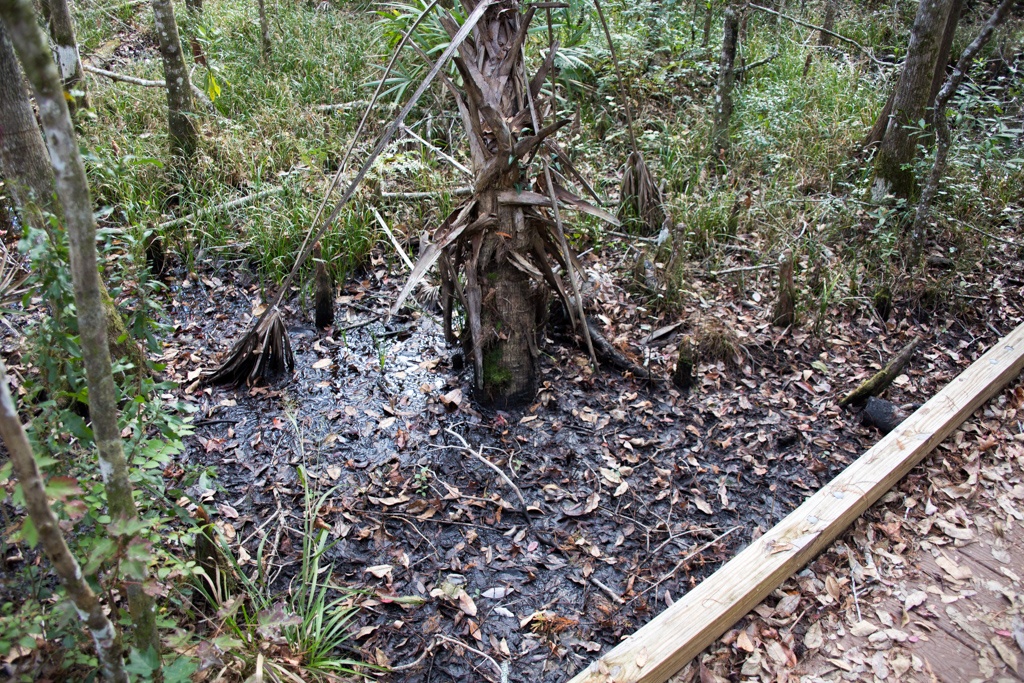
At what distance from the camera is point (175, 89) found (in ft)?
15.9

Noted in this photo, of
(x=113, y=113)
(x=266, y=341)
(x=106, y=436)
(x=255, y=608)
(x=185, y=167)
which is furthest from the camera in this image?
(x=113, y=113)

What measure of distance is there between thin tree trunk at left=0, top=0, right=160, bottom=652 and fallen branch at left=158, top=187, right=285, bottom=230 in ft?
10.4

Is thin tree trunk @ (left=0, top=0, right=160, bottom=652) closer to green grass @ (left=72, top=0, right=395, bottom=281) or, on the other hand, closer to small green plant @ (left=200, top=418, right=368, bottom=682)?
small green plant @ (left=200, top=418, right=368, bottom=682)

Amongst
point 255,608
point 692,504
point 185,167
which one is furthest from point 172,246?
point 692,504

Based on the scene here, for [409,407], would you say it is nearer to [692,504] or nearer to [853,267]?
[692,504]

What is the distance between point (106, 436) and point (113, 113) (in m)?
5.19

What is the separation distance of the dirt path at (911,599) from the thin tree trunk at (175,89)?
16.1 ft

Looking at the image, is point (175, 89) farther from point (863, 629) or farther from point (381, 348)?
point (863, 629)

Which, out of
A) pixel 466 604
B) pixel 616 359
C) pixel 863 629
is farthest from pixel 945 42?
pixel 466 604

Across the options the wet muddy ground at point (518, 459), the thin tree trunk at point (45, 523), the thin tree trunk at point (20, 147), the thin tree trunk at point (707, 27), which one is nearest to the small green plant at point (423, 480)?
the wet muddy ground at point (518, 459)

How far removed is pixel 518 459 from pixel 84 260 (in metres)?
2.16

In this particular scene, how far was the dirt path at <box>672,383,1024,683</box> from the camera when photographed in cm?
238

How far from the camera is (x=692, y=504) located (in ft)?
9.90

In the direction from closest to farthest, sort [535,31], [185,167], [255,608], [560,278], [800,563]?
[255,608], [800,563], [560,278], [185,167], [535,31]
